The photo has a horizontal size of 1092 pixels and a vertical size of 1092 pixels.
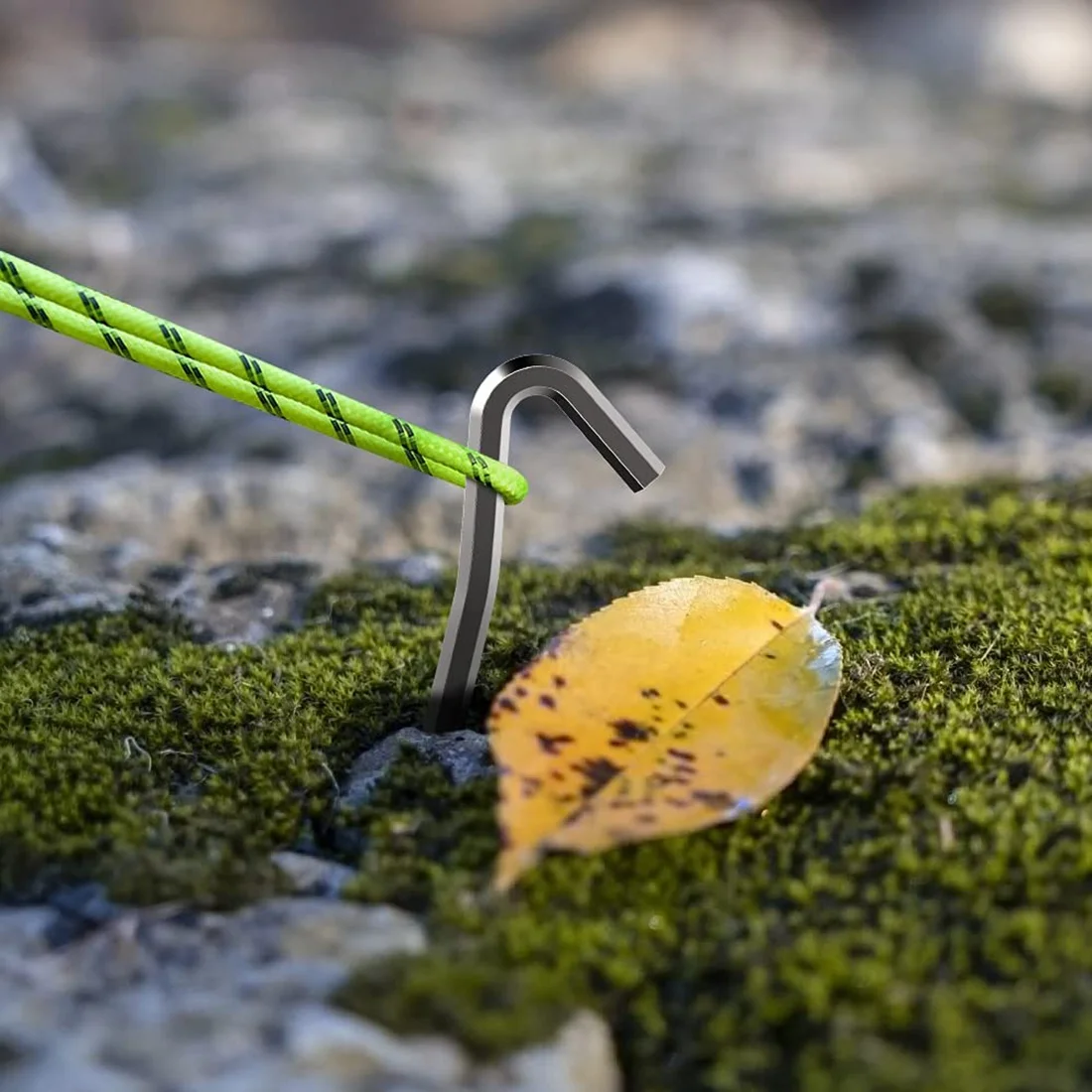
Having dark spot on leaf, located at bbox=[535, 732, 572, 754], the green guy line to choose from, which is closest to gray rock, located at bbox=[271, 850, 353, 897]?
dark spot on leaf, located at bbox=[535, 732, 572, 754]

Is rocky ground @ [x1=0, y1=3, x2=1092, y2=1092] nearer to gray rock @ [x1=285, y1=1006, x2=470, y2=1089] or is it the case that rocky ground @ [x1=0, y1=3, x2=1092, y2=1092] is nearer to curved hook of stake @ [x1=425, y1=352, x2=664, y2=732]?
gray rock @ [x1=285, y1=1006, x2=470, y2=1089]

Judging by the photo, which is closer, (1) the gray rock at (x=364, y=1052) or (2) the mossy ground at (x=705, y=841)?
(1) the gray rock at (x=364, y=1052)

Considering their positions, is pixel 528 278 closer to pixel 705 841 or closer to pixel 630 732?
pixel 630 732

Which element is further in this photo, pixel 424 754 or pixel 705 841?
pixel 424 754

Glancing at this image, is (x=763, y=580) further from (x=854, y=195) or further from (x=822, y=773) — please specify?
(x=854, y=195)

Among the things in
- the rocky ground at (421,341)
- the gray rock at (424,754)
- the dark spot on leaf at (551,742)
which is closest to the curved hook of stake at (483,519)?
the gray rock at (424,754)

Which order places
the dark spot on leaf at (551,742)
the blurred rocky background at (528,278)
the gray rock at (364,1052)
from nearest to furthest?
the gray rock at (364,1052) → the dark spot on leaf at (551,742) → the blurred rocky background at (528,278)

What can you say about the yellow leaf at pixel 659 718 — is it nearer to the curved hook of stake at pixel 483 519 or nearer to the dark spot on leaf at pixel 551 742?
the dark spot on leaf at pixel 551 742

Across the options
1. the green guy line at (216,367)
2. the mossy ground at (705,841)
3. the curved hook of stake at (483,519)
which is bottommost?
the mossy ground at (705,841)

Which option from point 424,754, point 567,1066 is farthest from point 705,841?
point 424,754
